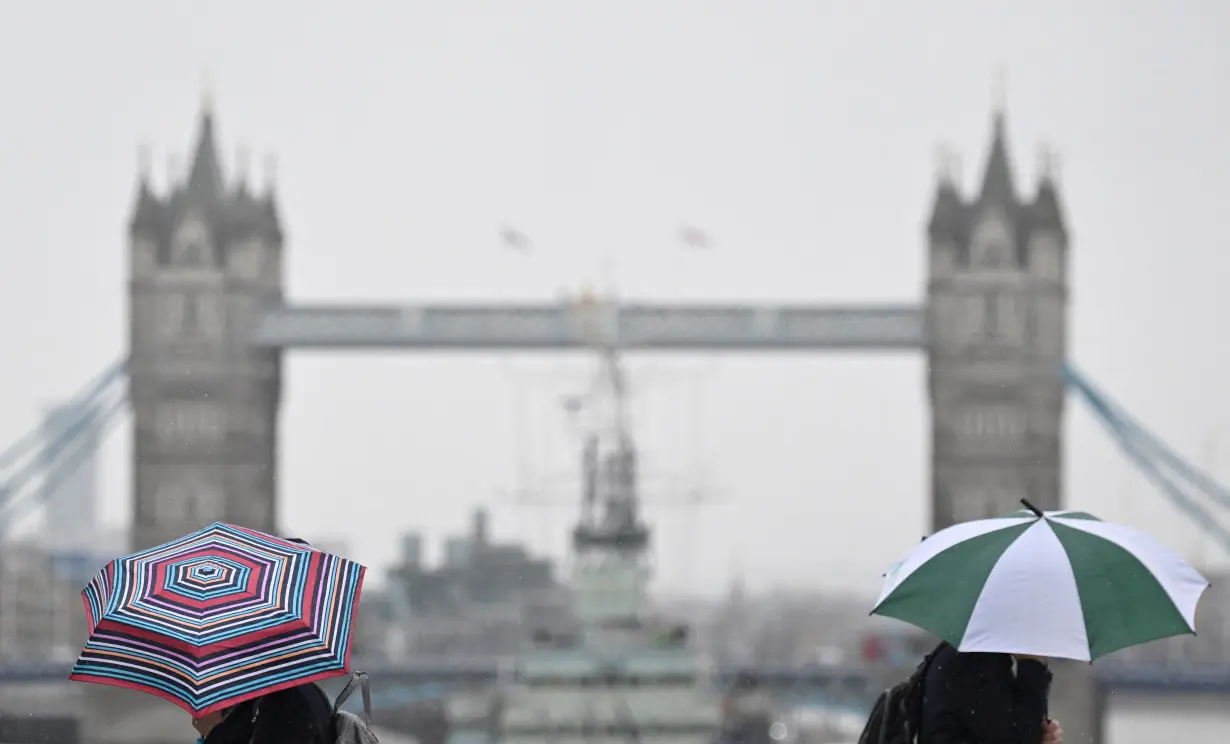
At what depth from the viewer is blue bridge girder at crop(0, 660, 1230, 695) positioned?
2892 centimetres

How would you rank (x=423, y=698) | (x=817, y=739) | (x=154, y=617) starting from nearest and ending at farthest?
(x=154, y=617)
(x=817, y=739)
(x=423, y=698)

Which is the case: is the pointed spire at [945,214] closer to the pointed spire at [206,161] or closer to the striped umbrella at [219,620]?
the pointed spire at [206,161]

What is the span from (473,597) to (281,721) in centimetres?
6047

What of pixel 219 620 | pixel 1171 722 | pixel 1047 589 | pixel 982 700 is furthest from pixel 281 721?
pixel 1171 722

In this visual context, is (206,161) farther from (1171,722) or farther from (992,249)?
(1171,722)

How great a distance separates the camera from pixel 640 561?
2352 cm

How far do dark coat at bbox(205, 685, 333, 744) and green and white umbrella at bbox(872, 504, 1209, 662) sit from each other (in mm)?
895

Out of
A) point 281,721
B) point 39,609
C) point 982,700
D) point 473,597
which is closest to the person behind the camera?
point 281,721

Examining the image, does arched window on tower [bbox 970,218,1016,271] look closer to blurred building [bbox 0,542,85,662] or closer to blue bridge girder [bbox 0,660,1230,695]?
blue bridge girder [bbox 0,660,1230,695]

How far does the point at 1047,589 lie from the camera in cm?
278

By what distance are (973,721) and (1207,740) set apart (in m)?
44.5

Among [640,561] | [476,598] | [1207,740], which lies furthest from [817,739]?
[476,598]

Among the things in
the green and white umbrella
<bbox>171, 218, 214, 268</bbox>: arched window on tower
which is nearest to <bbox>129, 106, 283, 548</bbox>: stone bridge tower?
<bbox>171, 218, 214, 268</bbox>: arched window on tower

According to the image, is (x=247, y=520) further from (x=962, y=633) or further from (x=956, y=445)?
(x=962, y=633)
